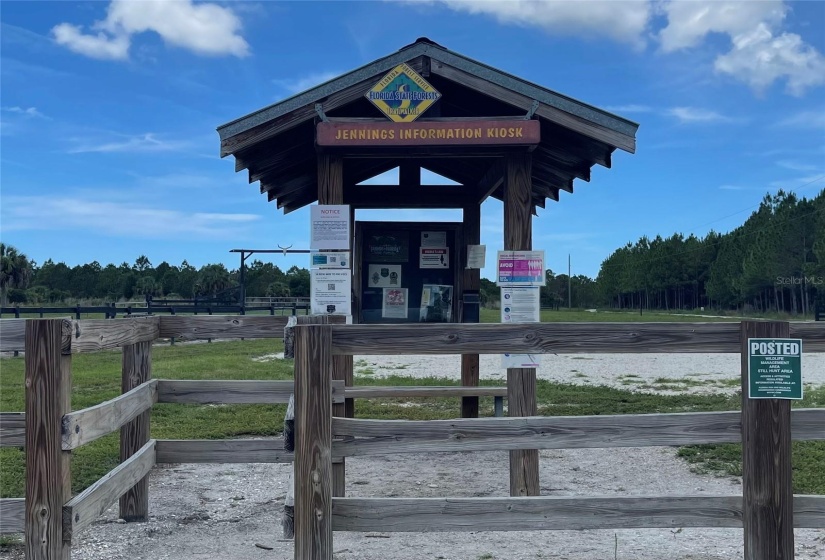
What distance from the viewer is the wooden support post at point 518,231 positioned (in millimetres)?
5883

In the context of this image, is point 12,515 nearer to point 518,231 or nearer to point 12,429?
point 12,429

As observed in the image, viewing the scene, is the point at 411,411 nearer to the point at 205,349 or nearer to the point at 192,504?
the point at 192,504

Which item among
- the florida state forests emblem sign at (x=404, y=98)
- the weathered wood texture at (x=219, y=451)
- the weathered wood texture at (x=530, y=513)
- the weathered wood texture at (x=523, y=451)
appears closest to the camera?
the weathered wood texture at (x=530, y=513)

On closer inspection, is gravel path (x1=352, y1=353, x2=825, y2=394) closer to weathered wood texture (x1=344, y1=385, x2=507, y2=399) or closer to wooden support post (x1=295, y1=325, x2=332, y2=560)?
weathered wood texture (x1=344, y1=385, x2=507, y2=399)

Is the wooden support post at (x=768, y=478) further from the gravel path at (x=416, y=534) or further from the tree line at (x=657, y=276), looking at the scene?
the tree line at (x=657, y=276)

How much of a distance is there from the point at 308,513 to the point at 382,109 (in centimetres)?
352

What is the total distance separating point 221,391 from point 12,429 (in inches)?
72.3

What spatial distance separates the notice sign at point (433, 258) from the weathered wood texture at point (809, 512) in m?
4.61

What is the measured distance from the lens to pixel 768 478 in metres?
3.70

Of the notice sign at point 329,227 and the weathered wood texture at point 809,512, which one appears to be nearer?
the weathered wood texture at point 809,512

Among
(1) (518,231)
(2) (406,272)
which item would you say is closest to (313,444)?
(1) (518,231)

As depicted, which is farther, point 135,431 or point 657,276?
point 657,276

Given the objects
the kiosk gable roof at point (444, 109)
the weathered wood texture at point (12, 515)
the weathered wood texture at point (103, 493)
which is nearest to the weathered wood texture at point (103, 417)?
the weathered wood texture at point (103, 493)

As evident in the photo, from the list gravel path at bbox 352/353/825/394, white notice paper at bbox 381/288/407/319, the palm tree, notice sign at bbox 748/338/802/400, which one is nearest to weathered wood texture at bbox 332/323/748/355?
notice sign at bbox 748/338/802/400
